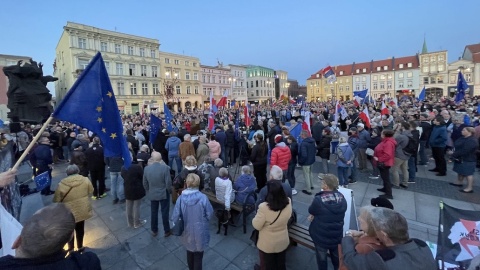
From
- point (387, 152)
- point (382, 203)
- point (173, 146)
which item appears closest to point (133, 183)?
point (173, 146)

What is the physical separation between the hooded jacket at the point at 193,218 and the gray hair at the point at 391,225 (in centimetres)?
242

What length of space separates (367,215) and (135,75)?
49139 millimetres

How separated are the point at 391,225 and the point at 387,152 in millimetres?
5352

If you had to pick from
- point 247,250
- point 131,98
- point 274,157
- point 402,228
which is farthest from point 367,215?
point 131,98

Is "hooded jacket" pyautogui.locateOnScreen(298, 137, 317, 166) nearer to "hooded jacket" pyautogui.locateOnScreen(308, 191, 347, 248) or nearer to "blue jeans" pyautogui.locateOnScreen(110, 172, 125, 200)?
"hooded jacket" pyautogui.locateOnScreen(308, 191, 347, 248)

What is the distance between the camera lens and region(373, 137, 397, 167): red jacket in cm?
656

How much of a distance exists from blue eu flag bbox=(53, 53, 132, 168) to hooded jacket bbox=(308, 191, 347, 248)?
3015 millimetres

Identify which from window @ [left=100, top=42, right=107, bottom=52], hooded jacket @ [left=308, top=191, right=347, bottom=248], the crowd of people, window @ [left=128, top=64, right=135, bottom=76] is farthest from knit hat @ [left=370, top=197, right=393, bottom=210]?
window @ [left=128, top=64, right=135, bottom=76]

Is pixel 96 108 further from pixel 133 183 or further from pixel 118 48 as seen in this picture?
pixel 118 48

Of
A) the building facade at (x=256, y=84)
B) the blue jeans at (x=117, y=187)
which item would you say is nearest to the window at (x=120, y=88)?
the blue jeans at (x=117, y=187)

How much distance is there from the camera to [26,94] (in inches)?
447

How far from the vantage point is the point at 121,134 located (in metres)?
3.77

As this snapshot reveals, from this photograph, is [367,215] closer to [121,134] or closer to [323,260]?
[323,260]

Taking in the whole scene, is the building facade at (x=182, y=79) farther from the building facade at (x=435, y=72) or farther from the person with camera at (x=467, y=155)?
the building facade at (x=435, y=72)
